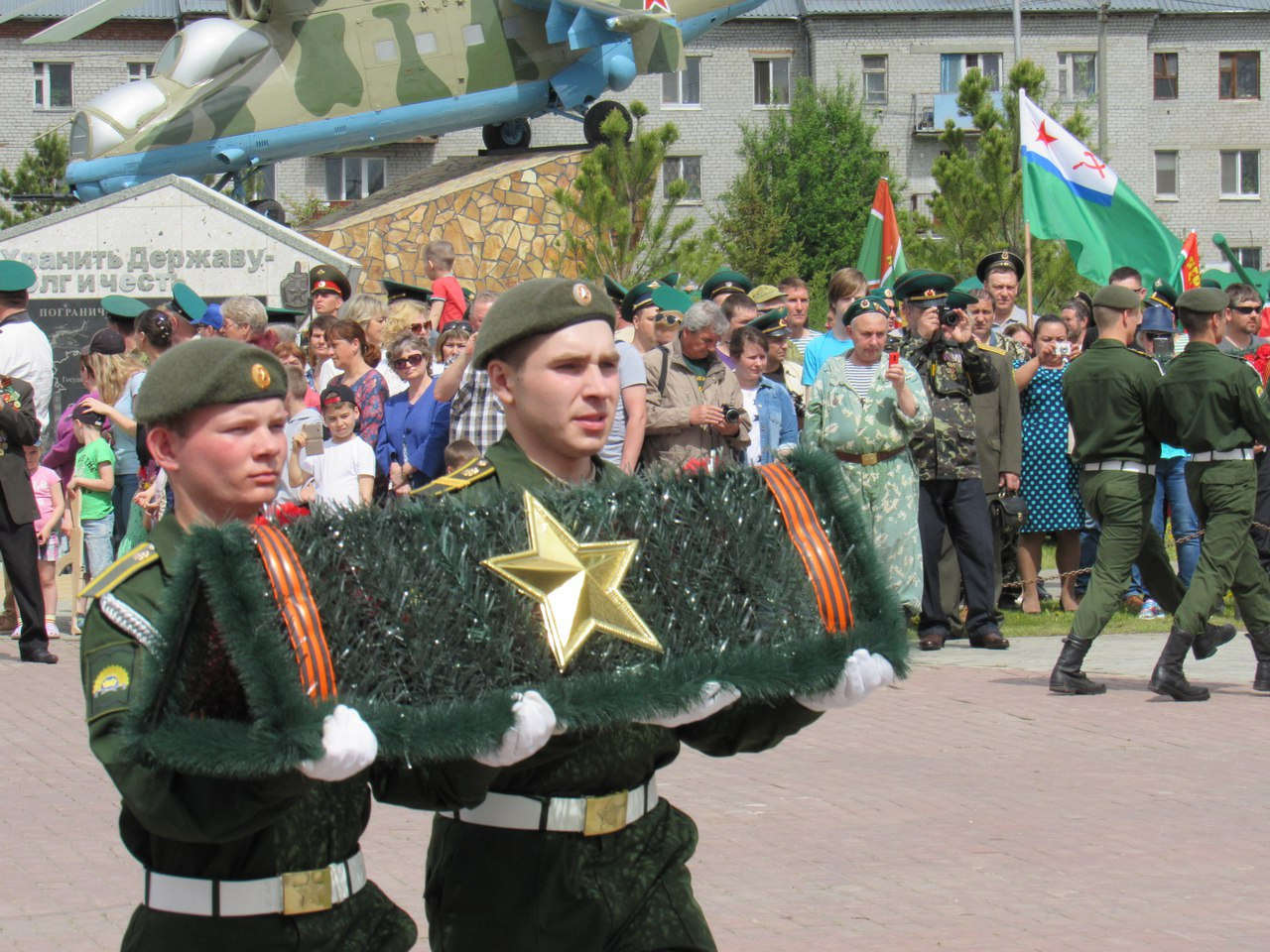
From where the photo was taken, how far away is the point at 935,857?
6.05 meters

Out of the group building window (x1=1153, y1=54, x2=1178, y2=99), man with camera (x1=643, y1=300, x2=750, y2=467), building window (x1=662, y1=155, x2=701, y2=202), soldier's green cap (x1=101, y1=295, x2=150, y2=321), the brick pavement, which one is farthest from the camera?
building window (x1=1153, y1=54, x2=1178, y2=99)

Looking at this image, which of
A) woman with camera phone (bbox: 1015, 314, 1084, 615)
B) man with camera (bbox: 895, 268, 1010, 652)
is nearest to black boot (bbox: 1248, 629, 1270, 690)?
man with camera (bbox: 895, 268, 1010, 652)

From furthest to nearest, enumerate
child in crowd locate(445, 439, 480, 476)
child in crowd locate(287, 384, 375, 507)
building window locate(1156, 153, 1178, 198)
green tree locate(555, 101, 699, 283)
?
building window locate(1156, 153, 1178, 198), green tree locate(555, 101, 699, 283), child in crowd locate(287, 384, 375, 507), child in crowd locate(445, 439, 480, 476)

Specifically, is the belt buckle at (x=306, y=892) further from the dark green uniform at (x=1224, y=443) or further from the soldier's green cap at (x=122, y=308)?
the soldier's green cap at (x=122, y=308)

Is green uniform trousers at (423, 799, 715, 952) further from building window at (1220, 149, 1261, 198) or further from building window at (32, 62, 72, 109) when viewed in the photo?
building window at (1220, 149, 1261, 198)

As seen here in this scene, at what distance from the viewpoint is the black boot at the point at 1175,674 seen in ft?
28.7

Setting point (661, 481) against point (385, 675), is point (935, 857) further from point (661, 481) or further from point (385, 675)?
point (385, 675)

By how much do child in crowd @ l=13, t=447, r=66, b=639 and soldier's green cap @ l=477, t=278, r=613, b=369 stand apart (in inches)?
315

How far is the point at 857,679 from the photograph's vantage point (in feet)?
9.89

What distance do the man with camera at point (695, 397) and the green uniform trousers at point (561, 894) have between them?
6.31 m

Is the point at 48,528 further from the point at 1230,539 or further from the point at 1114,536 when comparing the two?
the point at 1230,539

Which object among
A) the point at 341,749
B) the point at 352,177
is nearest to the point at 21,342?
the point at 341,749

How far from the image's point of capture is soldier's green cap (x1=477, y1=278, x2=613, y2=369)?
3.32 meters

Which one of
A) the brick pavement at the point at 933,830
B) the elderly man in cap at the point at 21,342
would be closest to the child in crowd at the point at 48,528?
the elderly man in cap at the point at 21,342
